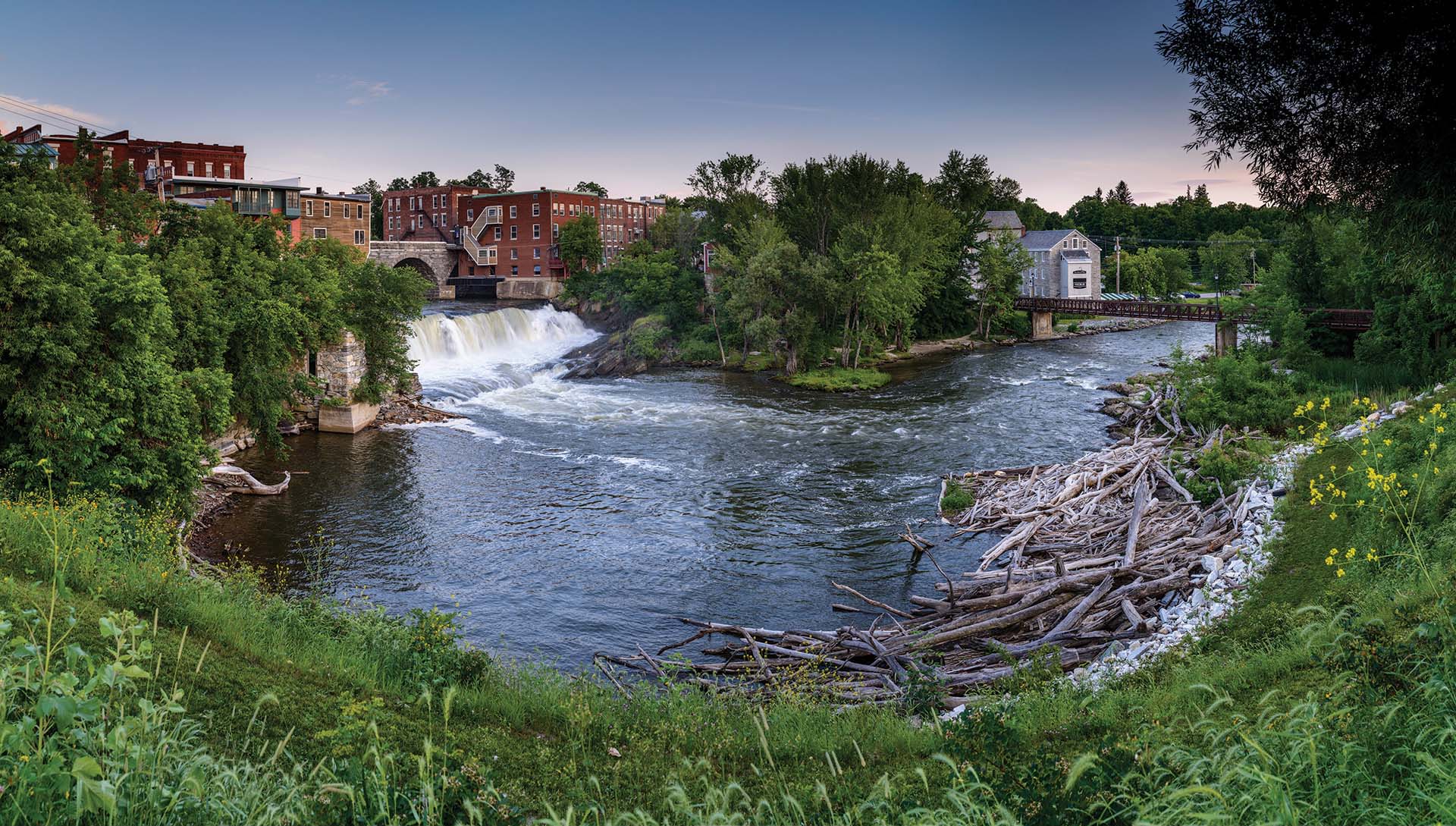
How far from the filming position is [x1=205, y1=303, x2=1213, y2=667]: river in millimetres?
18891

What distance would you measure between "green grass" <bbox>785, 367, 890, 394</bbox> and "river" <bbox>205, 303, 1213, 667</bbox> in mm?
1408

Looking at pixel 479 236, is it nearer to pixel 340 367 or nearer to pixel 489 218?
pixel 489 218

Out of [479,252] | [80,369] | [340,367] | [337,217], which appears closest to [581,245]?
[479,252]

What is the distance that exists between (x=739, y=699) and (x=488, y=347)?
49.5 meters

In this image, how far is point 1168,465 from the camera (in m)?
22.7

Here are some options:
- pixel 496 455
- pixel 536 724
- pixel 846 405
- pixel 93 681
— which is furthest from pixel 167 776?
pixel 846 405

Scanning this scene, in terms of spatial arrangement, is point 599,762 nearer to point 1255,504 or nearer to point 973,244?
point 1255,504

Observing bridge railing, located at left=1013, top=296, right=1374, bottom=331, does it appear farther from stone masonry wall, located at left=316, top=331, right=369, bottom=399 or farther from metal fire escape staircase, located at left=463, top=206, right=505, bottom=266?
metal fire escape staircase, located at left=463, top=206, right=505, bottom=266

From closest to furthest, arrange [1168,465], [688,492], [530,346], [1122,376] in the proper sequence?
[1168,465] < [688,492] < [1122,376] < [530,346]

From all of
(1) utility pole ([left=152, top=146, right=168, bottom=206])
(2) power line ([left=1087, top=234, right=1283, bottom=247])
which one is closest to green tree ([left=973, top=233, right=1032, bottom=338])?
(2) power line ([left=1087, top=234, right=1283, bottom=247])

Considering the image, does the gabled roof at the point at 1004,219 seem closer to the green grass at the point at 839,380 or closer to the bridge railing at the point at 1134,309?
the bridge railing at the point at 1134,309

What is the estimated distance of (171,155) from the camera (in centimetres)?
7331

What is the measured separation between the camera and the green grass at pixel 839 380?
4962cm

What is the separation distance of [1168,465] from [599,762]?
18.7 metres
